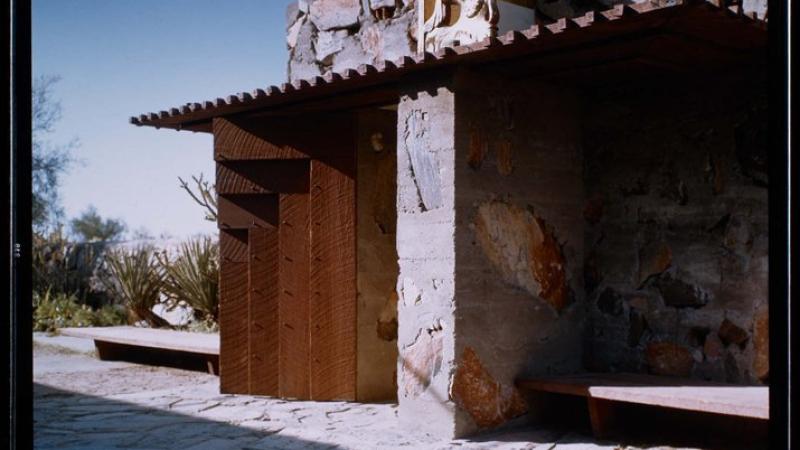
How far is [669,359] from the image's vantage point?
5.06m

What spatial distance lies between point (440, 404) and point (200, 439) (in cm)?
140

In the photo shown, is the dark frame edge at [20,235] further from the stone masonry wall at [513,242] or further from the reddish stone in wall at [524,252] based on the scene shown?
the reddish stone in wall at [524,252]

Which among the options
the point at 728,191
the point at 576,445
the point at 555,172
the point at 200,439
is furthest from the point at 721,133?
the point at 200,439

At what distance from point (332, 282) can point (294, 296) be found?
1.05ft

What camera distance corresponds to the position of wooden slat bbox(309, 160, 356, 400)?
6.05 metres

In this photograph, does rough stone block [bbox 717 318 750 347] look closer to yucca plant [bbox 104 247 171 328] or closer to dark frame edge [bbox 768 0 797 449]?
dark frame edge [bbox 768 0 797 449]

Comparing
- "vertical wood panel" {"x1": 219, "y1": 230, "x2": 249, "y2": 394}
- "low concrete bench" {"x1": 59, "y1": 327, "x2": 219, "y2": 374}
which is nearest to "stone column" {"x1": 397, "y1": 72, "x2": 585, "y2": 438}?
"vertical wood panel" {"x1": 219, "y1": 230, "x2": 249, "y2": 394}

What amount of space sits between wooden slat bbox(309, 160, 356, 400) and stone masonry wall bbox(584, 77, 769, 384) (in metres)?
1.64

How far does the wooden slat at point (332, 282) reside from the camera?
6.05m

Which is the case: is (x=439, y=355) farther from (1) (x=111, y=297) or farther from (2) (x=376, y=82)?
(1) (x=111, y=297)

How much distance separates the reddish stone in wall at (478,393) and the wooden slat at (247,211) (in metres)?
2.12

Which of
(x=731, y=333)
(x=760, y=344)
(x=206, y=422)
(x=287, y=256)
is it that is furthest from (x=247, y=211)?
(x=760, y=344)

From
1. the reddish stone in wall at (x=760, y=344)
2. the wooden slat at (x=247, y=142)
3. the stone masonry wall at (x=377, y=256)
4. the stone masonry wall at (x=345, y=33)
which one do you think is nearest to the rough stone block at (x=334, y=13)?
the stone masonry wall at (x=345, y=33)

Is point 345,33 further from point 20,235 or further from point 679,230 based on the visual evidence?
point 20,235
